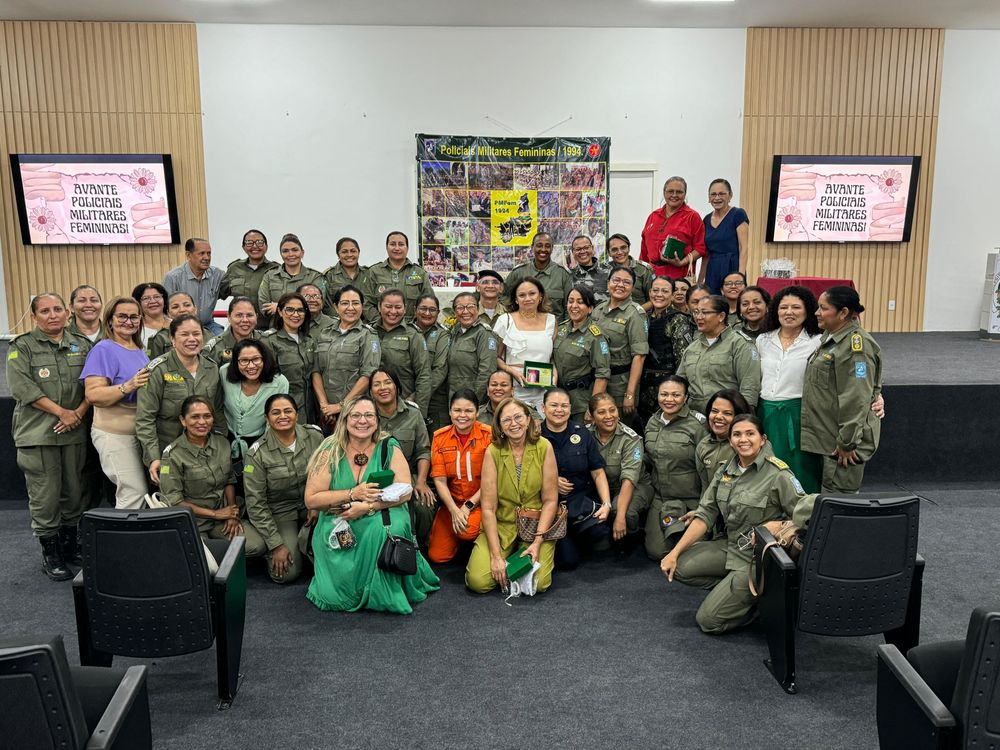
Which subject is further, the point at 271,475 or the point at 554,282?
the point at 554,282

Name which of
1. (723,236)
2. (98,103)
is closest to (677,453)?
(723,236)

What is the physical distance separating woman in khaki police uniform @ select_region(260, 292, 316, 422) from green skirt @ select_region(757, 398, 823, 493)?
294 cm

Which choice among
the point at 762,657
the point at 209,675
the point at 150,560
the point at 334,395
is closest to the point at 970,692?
the point at 762,657

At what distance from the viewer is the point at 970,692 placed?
1.98m

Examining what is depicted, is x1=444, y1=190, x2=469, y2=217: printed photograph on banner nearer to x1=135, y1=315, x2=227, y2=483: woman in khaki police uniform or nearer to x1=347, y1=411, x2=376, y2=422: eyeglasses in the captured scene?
x1=135, y1=315, x2=227, y2=483: woman in khaki police uniform

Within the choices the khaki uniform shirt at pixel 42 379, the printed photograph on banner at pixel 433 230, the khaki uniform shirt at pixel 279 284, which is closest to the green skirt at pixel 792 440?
the khaki uniform shirt at pixel 279 284

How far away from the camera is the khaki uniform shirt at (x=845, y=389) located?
4.27 m

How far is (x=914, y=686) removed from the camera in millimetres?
2297

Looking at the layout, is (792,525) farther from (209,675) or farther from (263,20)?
(263,20)

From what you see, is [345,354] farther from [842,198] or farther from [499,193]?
[842,198]

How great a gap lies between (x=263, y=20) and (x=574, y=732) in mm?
8209

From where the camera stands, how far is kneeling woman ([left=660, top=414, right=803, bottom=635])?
145 inches

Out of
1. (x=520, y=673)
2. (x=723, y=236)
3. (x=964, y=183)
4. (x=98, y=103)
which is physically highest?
(x=98, y=103)

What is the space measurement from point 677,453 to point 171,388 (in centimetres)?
294
